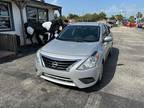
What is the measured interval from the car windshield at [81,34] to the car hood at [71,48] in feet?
1.20

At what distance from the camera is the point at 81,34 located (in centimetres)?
536

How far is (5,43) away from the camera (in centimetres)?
794

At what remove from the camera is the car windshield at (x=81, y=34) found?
508 cm

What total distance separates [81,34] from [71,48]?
1218 millimetres

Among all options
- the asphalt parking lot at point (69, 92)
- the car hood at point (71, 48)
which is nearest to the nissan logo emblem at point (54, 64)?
the car hood at point (71, 48)

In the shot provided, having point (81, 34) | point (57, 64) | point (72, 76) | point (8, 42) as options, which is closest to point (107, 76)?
point (81, 34)

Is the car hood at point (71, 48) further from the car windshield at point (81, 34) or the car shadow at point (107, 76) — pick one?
the car shadow at point (107, 76)

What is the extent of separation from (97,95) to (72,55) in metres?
1.15

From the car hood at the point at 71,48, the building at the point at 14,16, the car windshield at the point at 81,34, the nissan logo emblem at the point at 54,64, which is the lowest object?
the nissan logo emblem at the point at 54,64

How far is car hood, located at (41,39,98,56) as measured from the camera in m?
3.99

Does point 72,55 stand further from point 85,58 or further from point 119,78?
point 119,78

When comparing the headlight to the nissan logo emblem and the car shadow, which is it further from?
the car shadow

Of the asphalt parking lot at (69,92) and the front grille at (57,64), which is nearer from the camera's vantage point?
the asphalt parking lot at (69,92)

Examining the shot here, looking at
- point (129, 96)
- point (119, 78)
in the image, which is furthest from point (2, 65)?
point (129, 96)
